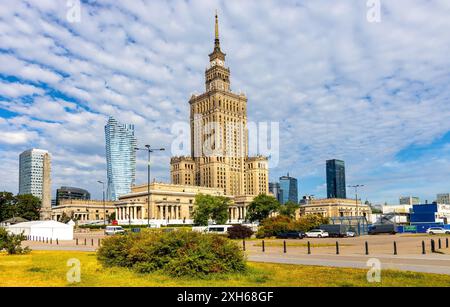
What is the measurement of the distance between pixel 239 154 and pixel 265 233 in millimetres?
137333

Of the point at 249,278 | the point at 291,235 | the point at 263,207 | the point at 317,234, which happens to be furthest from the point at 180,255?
the point at 263,207

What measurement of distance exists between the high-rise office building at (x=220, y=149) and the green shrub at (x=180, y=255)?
15899 centimetres

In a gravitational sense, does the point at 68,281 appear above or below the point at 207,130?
below

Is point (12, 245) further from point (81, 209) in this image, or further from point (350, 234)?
point (81, 209)

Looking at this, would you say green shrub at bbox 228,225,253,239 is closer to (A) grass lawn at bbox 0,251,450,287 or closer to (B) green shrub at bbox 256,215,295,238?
(B) green shrub at bbox 256,215,295,238

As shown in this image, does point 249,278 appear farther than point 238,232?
No

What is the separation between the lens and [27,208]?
115188mm

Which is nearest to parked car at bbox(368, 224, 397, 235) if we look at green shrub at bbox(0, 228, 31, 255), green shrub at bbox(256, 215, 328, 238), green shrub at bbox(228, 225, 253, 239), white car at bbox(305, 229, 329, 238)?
green shrub at bbox(256, 215, 328, 238)

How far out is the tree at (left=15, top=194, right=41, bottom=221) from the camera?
114m

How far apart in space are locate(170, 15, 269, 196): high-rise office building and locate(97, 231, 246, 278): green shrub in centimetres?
15899

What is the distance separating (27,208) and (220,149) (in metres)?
88.5
